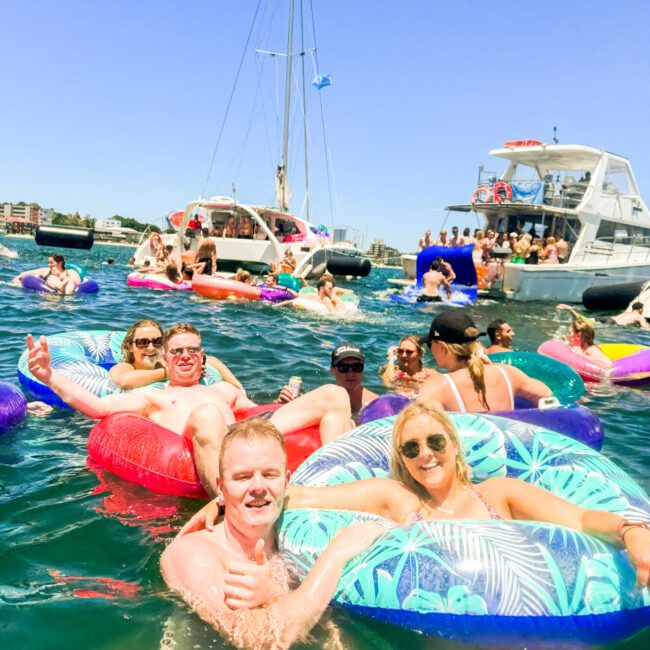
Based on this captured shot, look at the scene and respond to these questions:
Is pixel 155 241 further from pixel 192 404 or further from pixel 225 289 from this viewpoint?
pixel 192 404

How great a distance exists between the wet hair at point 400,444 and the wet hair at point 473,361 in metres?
1.21

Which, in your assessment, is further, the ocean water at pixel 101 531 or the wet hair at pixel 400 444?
the wet hair at pixel 400 444

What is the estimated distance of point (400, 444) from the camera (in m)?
2.92

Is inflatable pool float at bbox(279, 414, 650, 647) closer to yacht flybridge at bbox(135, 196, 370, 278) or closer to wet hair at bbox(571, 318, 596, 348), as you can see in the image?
wet hair at bbox(571, 318, 596, 348)

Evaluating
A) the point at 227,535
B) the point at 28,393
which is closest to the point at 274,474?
the point at 227,535

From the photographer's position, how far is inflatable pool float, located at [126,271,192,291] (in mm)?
15719

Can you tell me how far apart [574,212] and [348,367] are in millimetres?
16989

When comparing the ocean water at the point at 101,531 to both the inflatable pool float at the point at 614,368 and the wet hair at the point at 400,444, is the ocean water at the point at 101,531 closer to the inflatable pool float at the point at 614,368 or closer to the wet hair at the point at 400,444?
the inflatable pool float at the point at 614,368

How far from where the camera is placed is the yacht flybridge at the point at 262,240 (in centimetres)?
2125

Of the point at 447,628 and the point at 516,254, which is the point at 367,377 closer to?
the point at 447,628

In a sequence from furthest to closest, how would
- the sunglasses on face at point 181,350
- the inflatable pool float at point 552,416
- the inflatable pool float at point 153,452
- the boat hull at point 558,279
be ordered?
the boat hull at point 558,279 < the sunglasses on face at point 181,350 < the inflatable pool float at point 552,416 < the inflatable pool float at point 153,452

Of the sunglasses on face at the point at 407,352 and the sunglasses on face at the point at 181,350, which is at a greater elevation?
the sunglasses on face at the point at 181,350

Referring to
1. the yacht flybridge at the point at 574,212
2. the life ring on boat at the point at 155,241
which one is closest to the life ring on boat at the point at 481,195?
the yacht flybridge at the point at 574,212

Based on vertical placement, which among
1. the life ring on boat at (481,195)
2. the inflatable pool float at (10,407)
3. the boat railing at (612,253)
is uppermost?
the life ring on boat at (481,195)
